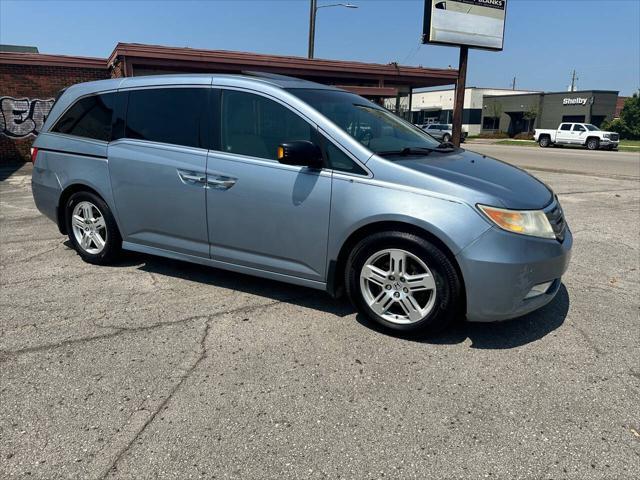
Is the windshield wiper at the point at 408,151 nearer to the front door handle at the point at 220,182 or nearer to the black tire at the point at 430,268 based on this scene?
the black tire at the point at 430,268

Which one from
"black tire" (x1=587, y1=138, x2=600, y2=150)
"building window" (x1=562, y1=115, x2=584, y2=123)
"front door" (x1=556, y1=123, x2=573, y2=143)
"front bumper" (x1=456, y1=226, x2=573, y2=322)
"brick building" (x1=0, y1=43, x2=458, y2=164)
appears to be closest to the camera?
"front bumper" (x1=456, y1=226, x2=573, y2=322)

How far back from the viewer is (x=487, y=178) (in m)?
3.50

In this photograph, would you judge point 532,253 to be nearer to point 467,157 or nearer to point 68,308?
point 467,157

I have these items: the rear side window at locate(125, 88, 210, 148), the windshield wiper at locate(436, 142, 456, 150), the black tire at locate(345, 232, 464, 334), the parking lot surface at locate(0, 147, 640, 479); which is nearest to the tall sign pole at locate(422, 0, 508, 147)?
the windshield wiper at locate(436, 142, 456, 150)

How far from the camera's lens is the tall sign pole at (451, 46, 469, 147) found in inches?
521

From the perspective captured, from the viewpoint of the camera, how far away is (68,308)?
3963 millimetres

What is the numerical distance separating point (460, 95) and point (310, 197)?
1084 cm

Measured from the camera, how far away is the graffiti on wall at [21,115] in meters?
15.8

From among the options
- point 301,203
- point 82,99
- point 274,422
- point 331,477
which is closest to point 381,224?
point 301,203

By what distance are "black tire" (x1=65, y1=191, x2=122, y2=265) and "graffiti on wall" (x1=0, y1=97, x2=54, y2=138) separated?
13083mm

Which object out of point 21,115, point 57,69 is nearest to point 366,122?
point 57,69

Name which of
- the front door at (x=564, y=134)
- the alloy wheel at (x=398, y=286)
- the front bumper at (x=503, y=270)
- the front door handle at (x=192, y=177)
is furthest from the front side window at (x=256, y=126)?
the front door at (x=564, y=134)

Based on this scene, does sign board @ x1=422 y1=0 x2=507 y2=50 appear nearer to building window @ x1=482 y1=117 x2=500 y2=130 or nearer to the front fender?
the front fender

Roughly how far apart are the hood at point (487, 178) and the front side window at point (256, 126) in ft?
2.82
